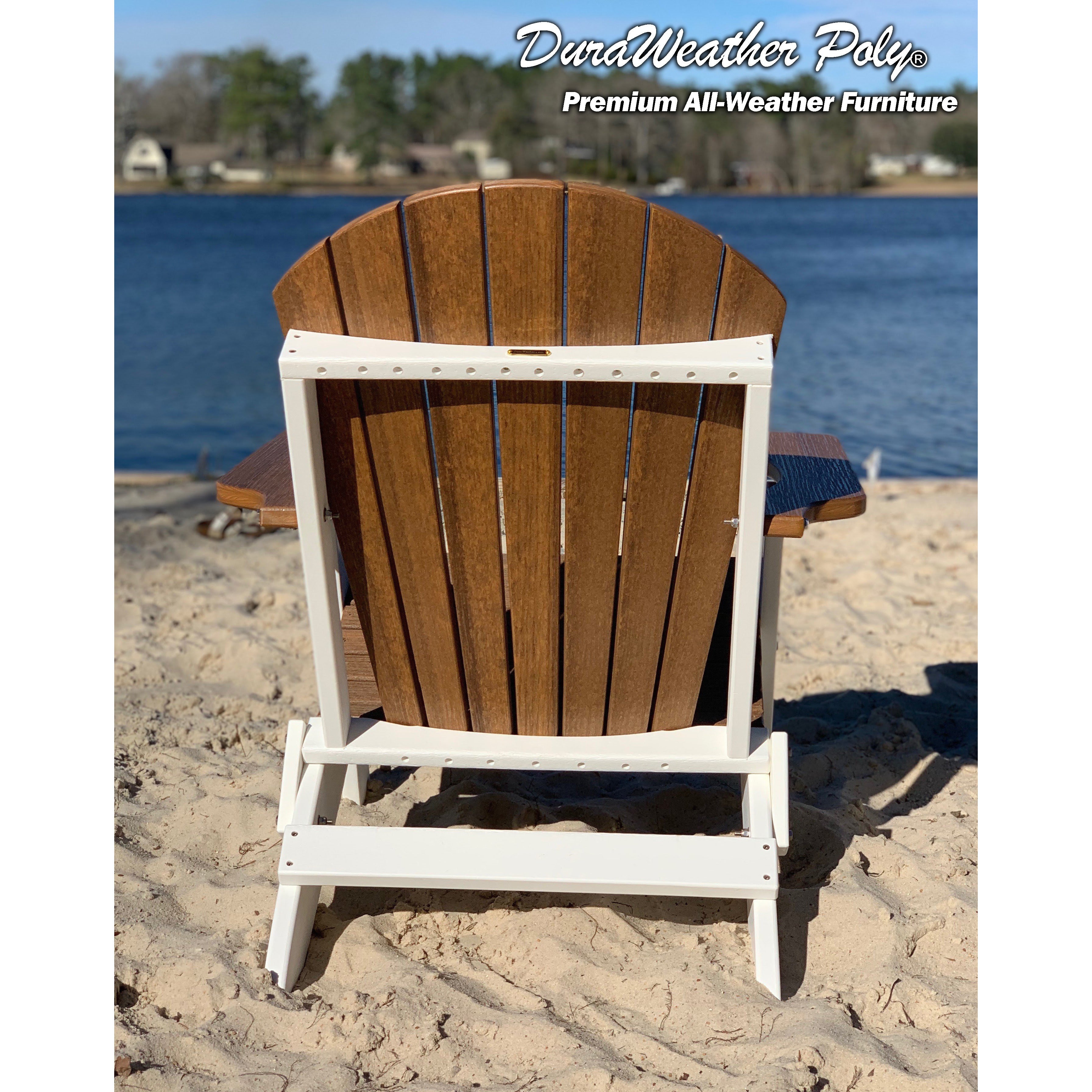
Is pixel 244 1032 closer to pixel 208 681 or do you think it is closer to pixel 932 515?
pixel 208 681

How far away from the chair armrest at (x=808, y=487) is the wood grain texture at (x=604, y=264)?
1.54 ft

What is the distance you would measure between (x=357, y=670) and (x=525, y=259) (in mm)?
1071

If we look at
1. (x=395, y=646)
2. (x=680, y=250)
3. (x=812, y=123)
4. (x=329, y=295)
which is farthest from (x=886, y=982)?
(x=812, y=123)

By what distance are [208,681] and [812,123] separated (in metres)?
48.1

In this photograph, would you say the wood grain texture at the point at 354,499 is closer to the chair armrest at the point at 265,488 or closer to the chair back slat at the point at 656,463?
the chair armrest at the point at 265,488

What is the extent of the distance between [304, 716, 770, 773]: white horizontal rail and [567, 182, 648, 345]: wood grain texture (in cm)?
83

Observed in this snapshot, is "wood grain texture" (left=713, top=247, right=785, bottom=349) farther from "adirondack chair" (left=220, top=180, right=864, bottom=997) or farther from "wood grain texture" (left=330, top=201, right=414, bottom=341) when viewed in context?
"wood grain texture" (left=330, top=201, right=414, bottom=341)

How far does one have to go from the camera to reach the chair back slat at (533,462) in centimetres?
175

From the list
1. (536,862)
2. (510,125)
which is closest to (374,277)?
(536,862)

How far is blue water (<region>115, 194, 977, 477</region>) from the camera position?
1141cm

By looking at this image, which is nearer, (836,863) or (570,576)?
(570,576)

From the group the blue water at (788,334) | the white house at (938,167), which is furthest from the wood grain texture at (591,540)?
the white house at (938,167)

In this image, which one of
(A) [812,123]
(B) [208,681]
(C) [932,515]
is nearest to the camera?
(B) [208,681]

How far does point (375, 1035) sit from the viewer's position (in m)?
1.93
